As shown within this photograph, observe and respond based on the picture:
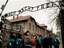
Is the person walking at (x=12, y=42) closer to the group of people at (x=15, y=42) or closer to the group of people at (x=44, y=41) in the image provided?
the group of people at (x=15, y=42)

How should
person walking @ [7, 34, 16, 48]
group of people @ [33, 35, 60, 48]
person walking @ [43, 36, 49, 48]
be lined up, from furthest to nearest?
person walking @ [43, 36, 49, 48], group of people @ [33, 35, 60, 48], person walking @ [7, 34, 16, 48]

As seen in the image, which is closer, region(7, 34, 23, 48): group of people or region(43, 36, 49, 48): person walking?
region(7, 34, 23, 48): group of people

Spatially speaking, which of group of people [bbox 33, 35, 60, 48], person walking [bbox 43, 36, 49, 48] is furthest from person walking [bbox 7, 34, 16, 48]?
person walking [bbox 43, 36, 49, 48]

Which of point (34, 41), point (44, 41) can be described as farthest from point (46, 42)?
point (34, 41)

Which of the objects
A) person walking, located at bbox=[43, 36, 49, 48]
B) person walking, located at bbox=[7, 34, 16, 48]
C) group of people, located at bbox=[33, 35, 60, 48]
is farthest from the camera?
person walking, located at bbox=[43, 36, 49, 48]

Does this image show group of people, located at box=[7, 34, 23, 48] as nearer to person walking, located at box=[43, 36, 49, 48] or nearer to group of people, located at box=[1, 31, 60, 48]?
group of people, located at box=[1, 31, 60, 48]

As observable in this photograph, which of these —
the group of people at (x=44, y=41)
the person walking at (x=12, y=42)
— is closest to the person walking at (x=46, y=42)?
the group of people at (x=44, y=41)

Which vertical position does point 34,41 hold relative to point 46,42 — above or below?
above

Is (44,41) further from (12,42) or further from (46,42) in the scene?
(12,42)

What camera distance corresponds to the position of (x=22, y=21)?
54.8 metres

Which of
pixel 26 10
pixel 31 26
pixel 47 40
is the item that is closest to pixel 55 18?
pixel 26 10

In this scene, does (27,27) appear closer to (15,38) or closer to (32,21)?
(32,21)

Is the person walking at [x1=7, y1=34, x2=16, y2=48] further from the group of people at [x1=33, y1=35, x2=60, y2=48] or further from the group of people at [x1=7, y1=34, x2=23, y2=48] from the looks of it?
the group of people at [x1=33, y1=35, x2=60, y2=48]

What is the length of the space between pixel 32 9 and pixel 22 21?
34.5 metres
